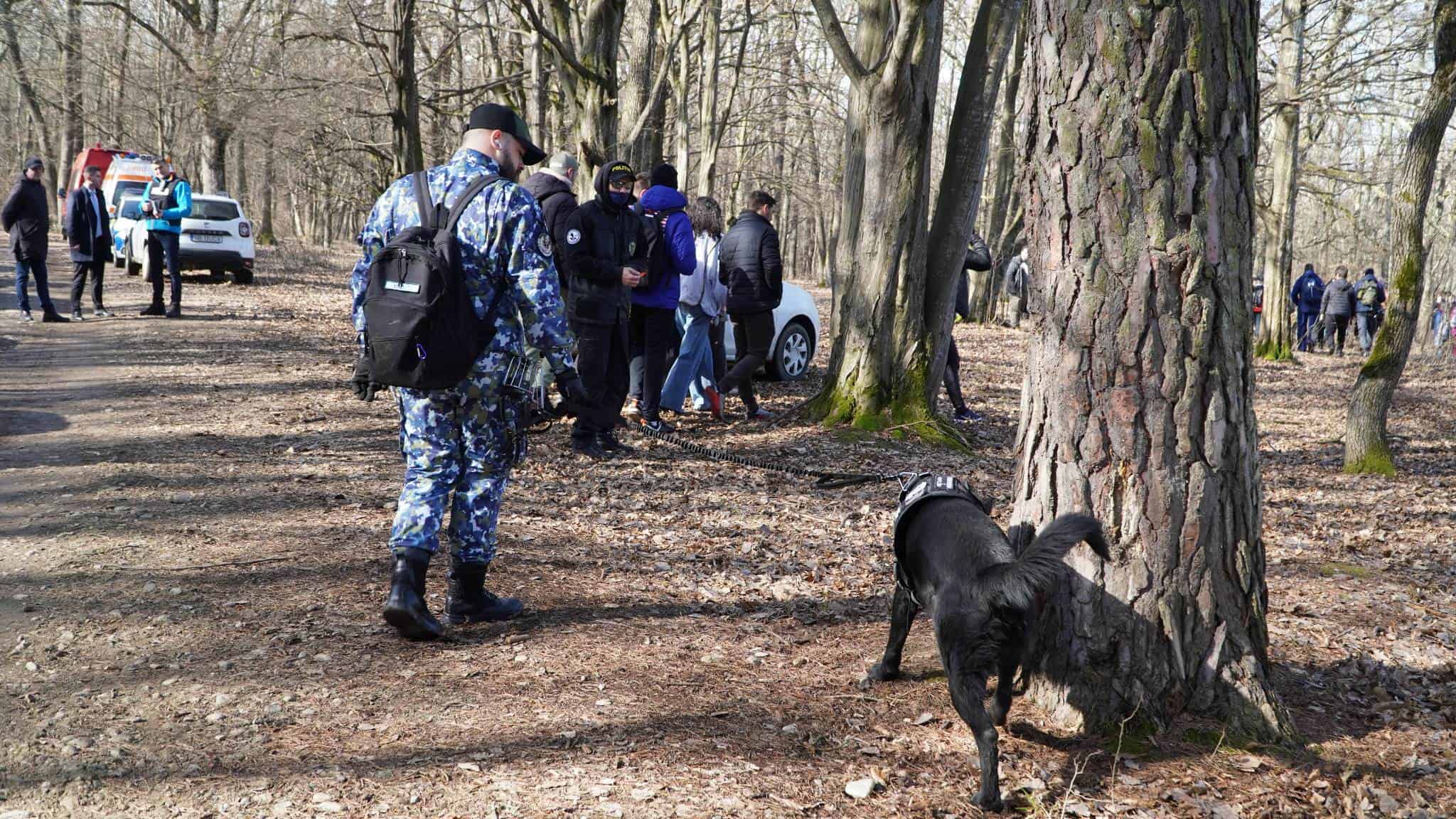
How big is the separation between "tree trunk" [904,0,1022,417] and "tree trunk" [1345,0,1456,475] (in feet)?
11.3

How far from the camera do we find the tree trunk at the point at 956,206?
9125 millimetres

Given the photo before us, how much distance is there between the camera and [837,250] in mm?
10039

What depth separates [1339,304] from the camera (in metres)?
25.2

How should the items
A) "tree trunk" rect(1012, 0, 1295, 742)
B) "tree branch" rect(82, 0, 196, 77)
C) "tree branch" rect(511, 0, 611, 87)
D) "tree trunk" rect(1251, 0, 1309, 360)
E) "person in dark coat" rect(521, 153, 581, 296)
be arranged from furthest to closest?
"tree branch" rect(82, 0, 196, 77)
"tree trunk" rect(1251, 0, 1309, 360)
"tree branch" rect(511, 0, 611, 87)
"person in dark coat" rect(521, 153, 581, 296)
"tree trunk" rect(1012, 0, 1295, 742)

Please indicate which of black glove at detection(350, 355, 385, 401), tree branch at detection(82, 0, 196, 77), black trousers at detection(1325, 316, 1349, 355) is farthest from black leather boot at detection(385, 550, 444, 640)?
black trousers at detection(1325, 316, 1349, 355)

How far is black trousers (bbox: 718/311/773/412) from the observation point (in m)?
9.59

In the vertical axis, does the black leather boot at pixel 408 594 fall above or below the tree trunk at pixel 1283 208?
below

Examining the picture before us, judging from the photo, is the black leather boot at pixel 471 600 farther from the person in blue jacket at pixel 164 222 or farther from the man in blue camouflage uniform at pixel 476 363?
the person in blue jacket at pixel 164 222

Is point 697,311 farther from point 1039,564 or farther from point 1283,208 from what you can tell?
point 1283,208

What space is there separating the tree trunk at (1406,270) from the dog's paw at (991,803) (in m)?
7.52

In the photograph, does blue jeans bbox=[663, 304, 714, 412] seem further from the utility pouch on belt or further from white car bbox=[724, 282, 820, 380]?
the utility pouch on belt

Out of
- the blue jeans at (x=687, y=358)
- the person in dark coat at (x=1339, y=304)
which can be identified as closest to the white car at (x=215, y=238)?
the blue jeans at (x=687, y=358)

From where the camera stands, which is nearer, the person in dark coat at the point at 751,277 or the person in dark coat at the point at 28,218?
the person in dark coat at the point at 751,277

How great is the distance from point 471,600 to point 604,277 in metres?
3.51
